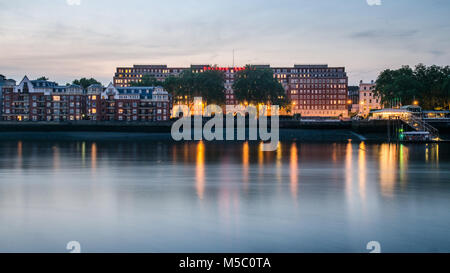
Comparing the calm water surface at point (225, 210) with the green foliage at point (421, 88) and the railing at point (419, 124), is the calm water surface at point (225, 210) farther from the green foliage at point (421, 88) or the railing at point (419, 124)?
the green foliage at point (421, 88)

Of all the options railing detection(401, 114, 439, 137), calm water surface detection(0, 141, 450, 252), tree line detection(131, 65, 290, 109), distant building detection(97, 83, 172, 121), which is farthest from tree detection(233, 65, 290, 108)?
calm water surface detection(0, 141, 450, 252)

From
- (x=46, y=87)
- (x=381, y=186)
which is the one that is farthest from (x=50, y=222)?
(x=46, y=87)

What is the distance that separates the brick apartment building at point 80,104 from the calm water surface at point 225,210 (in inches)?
4536

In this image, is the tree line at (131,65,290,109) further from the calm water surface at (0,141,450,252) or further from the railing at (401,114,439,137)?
the calm water surface at (0,141,450,252)

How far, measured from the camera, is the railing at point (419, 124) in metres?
92.0

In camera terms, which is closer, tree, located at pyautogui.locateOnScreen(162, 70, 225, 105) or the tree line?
tree, located at pyautogui.locateOnScreen(162, 70, 225, 105)

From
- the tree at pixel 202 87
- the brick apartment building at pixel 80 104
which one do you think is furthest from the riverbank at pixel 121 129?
the tree at pixel 202 87

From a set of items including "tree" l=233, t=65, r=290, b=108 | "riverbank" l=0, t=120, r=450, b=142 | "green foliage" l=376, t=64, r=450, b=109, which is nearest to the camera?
"riverbank" l=0, t=120, r=450, b=142

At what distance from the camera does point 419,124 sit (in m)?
94.3

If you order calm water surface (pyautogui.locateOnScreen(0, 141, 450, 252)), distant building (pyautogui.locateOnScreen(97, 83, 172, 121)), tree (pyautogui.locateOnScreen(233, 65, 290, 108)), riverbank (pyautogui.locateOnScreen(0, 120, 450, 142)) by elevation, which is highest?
tree (pyautogui.locateOnScreen(233, 65, 290, 108))

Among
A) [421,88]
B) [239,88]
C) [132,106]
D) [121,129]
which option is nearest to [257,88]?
[239,88]

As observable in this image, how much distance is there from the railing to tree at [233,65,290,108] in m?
70.0

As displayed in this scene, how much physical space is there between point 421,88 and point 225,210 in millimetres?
120296

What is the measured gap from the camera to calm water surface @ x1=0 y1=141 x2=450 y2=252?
48.7 ft
